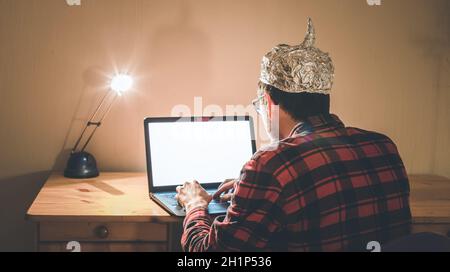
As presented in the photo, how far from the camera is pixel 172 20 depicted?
6.81 feet

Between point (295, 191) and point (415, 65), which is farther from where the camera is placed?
point (415, 65)

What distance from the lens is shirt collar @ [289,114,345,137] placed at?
4.31ft

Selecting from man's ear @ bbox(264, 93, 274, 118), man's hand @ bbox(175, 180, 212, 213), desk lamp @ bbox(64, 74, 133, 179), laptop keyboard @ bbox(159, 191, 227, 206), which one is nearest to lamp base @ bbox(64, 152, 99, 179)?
desk lamp @ bbox(64, 74, 133, 179)

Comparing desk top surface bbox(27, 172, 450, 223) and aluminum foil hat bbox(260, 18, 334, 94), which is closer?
aluminum foil hat bbox(260, 18, 334, 94)

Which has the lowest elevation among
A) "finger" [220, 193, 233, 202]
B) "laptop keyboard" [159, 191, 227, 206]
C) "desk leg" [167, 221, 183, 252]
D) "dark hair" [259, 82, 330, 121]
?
"desk leg" [167, 221, 183, 252]

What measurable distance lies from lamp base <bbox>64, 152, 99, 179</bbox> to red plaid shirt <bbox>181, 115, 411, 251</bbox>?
0.80 metres

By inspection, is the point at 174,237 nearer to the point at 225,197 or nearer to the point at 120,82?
the point at 225,197

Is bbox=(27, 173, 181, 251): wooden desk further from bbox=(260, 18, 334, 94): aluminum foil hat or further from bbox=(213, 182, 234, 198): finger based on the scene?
bbox=(260, 18, 334, 94): aluminum foil hat

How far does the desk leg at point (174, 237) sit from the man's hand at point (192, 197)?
8 cm

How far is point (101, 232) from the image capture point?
62.6 inches

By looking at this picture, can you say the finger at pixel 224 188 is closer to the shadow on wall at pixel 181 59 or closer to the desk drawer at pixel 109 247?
the desk drawer at pixel 109 247

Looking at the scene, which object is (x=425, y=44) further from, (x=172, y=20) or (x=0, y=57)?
(x=0, y=57)

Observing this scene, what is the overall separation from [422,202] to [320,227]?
775 millimetres
